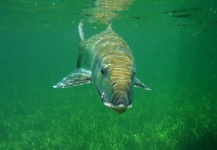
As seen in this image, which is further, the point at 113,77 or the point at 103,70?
the point at 103,70

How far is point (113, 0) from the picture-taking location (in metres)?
20.5

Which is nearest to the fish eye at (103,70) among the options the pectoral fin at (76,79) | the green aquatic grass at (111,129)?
the pectoral fin at (76,79)

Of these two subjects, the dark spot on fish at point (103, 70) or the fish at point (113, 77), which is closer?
the fish at point (113, 77)

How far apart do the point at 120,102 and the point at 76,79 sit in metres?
2.26

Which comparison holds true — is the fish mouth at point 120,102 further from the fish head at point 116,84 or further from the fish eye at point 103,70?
the fish eye at point 103,70

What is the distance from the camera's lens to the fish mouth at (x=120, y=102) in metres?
3.73

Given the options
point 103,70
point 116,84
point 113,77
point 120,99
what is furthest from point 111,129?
point 120,99

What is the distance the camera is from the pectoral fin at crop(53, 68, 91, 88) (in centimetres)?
564

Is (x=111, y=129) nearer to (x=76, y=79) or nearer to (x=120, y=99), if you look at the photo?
(x=76, y=79)

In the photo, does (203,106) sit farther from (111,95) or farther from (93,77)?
(111,95)

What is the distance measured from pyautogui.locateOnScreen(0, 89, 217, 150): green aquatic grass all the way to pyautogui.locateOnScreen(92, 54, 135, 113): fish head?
8577 millimetres

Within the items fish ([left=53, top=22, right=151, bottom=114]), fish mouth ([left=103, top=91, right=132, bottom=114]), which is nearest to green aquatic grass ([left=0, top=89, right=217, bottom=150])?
fish ([left=53, top=22, right=151, bottom=114])

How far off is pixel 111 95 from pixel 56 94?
27.0 metres

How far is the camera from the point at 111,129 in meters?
15.2
